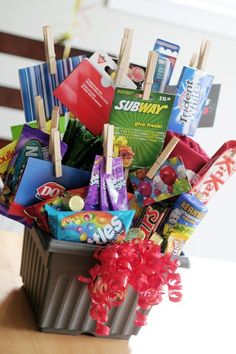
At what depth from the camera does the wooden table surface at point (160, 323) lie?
2.49 feet

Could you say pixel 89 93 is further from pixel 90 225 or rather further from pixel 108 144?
pixel 90 225

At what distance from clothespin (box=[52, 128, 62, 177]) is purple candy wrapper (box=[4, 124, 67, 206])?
0.04m

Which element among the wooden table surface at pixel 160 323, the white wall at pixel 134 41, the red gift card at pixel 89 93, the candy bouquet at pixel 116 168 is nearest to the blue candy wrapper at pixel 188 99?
the candy bouquet at pixel 116 168

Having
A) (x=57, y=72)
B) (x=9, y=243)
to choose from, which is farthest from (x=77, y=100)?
(x=9, y=243)

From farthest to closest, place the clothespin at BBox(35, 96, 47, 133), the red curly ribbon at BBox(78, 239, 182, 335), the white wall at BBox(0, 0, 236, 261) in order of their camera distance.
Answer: the white wall at BBox(0, 0, 236, 261) → the clothespin at BBox(35, 96, 47, 133) → the red curly ribbon at BBox(78, 239, 182, 335)

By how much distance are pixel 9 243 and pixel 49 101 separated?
320mm

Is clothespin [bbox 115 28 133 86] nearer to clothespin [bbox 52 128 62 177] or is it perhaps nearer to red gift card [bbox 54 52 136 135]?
red gift card [bbox 54 52 136 135]

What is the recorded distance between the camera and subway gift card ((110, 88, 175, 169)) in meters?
0.79

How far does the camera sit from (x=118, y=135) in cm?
80

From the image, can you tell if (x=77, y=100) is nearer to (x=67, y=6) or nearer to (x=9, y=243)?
(x=9, y=243)

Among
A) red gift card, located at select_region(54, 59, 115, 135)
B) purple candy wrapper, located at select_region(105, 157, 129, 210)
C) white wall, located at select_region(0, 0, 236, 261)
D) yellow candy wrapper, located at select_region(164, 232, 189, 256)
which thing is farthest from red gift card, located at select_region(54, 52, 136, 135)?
white wall, located at select_region(0, 0, 236, 261)

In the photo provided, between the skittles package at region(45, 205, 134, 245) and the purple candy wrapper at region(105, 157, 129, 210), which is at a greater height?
the purple candy wrapper at region(105, 157, 129, 210)

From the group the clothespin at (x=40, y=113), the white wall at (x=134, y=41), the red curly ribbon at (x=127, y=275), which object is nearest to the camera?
the red curly ribbon at (x=127, y=275)

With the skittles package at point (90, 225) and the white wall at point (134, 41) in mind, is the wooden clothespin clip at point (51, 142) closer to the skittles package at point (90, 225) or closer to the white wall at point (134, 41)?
the skittles package at point (90, 225)
